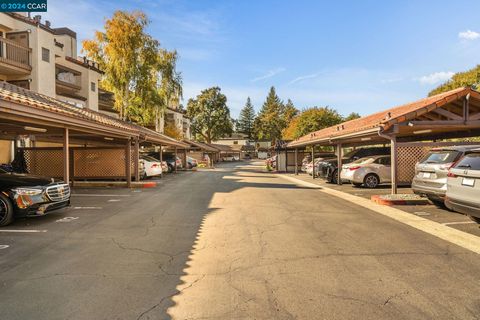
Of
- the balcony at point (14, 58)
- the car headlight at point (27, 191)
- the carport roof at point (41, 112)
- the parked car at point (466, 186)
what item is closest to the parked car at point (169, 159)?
the balcony at point (14, 58)

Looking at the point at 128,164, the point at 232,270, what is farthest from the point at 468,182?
the point at 128,164

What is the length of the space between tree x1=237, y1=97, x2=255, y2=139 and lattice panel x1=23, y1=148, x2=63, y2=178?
102226mm

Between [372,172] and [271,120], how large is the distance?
8669 cm

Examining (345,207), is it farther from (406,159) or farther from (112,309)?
(112,309)

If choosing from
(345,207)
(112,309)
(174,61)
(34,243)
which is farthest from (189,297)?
(174,61)

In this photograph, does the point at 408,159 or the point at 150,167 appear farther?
the point at 150,167

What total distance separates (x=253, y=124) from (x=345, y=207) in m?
110

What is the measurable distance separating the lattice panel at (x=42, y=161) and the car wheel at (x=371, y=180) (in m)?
15.0

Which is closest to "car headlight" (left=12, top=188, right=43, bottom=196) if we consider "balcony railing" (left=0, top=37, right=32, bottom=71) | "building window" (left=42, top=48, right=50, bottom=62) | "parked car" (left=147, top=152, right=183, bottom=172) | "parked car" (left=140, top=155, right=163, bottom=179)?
"parked car" (left=140, top=155, right=163, bottom=179)

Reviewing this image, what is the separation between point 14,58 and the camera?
20922 millimetres

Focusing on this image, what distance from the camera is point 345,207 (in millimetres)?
9828

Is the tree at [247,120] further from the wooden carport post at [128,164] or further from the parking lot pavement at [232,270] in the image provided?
the parking lot pavement at [232,270]

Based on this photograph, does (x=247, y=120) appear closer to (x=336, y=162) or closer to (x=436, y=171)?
(x=336, y=162)

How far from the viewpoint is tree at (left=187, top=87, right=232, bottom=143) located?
78438mm
